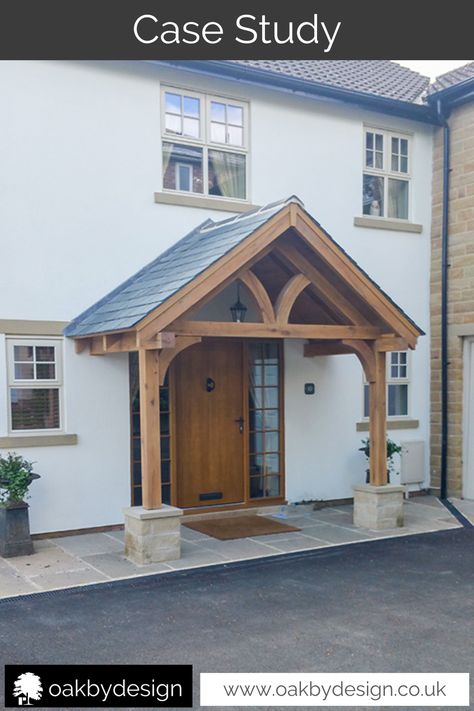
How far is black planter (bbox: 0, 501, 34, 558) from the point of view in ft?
25.4

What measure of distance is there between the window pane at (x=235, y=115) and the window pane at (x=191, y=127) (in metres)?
0.51

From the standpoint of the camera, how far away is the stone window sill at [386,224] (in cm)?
1090

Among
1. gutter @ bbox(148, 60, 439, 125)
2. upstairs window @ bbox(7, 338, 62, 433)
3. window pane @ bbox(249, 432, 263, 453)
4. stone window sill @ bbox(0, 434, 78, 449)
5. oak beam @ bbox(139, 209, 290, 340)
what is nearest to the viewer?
oak beam @ bbox(139, 209, 290, 340)

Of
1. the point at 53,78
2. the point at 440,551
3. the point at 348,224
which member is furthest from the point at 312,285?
the point at 53,78

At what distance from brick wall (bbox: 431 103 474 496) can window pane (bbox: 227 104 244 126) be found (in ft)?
11.6

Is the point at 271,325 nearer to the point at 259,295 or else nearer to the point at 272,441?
the point at 259,295

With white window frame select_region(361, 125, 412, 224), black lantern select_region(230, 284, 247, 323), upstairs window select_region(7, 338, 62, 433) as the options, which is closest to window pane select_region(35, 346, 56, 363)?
upstairs window select_region(7, 338, 62, 433)

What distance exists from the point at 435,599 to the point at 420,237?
21.8 ft

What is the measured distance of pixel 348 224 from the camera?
1080 cm

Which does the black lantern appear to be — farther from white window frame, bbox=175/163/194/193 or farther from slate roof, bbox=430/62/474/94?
slate roof, bbox=430/62/474/94

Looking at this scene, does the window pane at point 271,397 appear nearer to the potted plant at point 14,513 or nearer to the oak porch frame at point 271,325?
the oak porch frame at point 271,325

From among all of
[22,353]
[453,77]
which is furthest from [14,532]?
[453,77]

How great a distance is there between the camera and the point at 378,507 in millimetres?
8969
